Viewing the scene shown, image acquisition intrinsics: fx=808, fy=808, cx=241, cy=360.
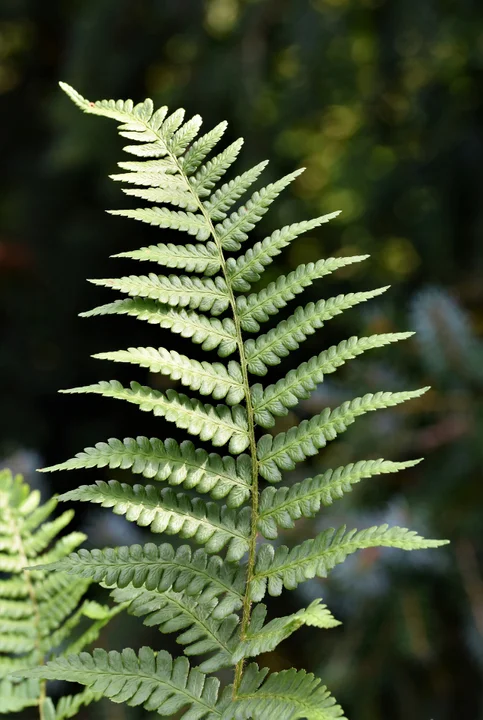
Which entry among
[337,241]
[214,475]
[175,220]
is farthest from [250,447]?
[337,241]

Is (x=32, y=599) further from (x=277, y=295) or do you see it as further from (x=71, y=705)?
(x=277, y=295)

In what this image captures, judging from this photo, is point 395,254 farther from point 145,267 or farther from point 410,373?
point 410,373

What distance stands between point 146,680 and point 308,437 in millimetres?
138

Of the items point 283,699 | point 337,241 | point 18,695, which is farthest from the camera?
point 337,241

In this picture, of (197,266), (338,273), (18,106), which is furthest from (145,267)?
(197,266)

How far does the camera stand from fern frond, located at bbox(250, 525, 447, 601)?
1.18ft

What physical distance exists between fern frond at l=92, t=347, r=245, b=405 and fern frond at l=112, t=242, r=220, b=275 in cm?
5

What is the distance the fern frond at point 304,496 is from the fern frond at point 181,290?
0.10m

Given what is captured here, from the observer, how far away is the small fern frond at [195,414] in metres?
0.39

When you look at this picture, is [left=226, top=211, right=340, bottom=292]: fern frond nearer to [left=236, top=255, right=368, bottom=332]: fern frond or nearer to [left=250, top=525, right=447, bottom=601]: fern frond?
[left=236, top=255, right=368, bottom=332]: fern frond

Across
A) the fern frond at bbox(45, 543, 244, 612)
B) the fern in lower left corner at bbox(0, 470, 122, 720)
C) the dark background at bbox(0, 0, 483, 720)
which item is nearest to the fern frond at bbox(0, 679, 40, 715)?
the fern in lower left corner at bbox(0, 470, 122, 720)

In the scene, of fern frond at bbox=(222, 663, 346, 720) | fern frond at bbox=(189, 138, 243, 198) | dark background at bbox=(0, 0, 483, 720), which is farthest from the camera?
dark background at bbox=(0, 0, 483, 720)

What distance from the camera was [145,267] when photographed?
2.18m

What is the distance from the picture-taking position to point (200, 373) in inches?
16.2
